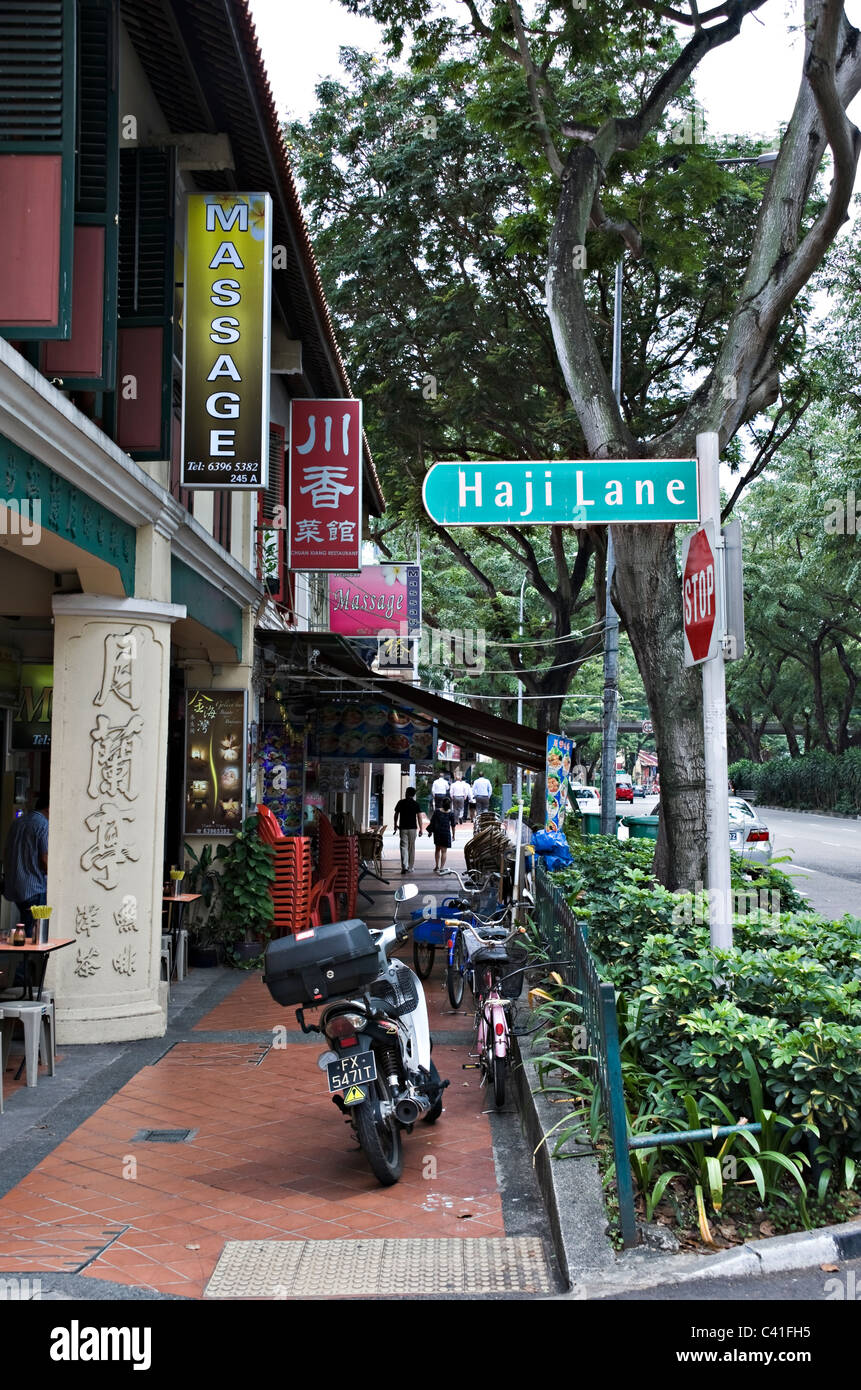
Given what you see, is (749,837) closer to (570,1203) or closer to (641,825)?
(641,825)

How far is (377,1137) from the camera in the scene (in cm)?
563

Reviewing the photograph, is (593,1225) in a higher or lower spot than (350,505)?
lower

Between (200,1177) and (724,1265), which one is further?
(200,1177)

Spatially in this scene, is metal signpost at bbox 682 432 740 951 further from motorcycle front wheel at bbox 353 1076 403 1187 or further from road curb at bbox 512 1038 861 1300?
motorcycle front wheel at bbox 353 1076 403 1187

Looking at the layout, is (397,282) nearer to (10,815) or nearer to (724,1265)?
(10,815)

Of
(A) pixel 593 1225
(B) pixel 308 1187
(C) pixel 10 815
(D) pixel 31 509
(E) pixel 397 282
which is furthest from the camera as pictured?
(E) pixel 397 282

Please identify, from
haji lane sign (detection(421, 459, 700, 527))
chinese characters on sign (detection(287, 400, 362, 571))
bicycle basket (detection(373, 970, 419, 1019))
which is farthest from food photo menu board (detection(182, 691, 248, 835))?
haji lane sign (detection(421, 459, 700, 527))

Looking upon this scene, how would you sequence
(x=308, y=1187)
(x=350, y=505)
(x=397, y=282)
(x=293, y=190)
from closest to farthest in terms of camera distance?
(x=308, y=1187)
(x=293, y=190)
(x=350, y=505)
(x=397, y=282)

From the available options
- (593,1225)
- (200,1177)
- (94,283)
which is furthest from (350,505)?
(593,1225)

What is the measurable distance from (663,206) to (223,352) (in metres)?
4.92

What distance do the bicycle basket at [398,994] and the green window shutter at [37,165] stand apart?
12.1ft

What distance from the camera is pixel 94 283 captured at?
23.1ft

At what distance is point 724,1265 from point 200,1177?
2.68 meters

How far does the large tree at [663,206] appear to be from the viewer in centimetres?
852
